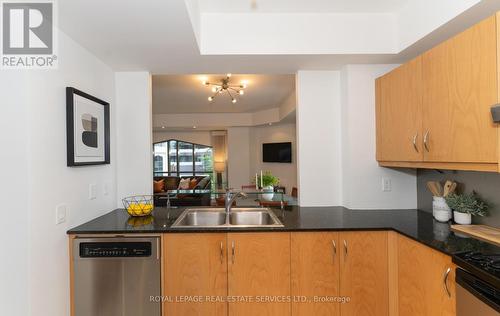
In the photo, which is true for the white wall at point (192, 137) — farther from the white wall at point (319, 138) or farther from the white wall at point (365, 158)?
the white wall at point (365, 158)

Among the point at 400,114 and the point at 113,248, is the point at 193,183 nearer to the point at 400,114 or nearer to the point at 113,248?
the point at 113,248

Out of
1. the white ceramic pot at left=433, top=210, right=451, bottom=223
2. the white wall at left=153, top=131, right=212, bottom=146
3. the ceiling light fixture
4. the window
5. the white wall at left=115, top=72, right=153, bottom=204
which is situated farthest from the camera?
the window

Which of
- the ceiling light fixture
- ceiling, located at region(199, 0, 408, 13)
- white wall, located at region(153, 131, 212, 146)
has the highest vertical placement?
the ceiling light fixture

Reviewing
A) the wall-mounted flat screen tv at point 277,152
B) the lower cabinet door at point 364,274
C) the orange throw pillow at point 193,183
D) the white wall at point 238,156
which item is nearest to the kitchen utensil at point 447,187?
the lower cabinet door at point 364,274

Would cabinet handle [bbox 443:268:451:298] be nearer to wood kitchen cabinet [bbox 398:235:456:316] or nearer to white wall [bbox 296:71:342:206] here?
wood kitchen cabinet [bbox 398:235:456:316]

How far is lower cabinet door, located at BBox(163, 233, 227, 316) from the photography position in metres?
1.72

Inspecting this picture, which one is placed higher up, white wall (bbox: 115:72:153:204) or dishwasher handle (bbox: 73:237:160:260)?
white wall (bbox: 115:72:153:204)

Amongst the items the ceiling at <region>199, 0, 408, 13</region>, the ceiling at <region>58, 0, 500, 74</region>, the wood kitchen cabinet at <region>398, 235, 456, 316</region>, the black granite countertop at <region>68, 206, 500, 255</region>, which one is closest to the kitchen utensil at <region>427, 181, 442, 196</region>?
the black granite countertop at <region>68, 206, 500, 255</region>

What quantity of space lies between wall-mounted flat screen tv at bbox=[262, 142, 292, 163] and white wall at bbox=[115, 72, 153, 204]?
168 inches

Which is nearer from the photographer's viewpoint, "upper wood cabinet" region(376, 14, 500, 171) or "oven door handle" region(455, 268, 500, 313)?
"oven door handle" region(455, 268, 500, 313)

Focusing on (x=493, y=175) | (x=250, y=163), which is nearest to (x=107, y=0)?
(x=493, y=175)

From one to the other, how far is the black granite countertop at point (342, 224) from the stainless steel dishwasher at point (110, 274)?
9 centimetres

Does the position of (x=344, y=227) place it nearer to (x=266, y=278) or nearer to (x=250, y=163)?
(x=266, y=278)

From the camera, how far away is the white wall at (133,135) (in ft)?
7.78
